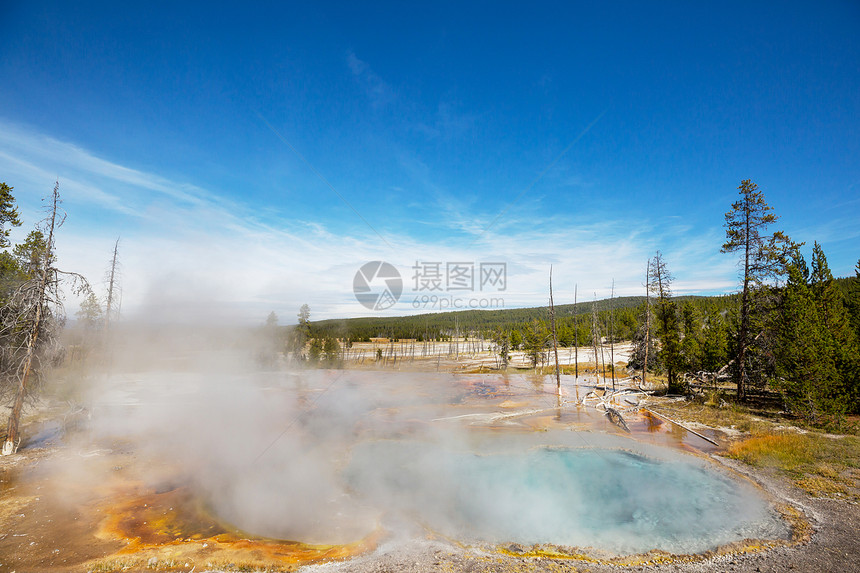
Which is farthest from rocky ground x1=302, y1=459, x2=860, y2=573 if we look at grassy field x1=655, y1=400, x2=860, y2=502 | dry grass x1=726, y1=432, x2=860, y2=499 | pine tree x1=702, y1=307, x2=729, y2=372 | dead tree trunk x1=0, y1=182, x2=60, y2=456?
pine tree x1=702, y1=307, x2=729, y2=372

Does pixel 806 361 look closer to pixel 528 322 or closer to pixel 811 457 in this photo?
pixel 811 457

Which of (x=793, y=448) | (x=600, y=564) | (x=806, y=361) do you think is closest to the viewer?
(x=600, y=564)

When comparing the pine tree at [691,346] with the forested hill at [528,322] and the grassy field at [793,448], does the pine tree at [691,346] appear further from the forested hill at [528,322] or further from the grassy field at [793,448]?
the forested hill at [528,322]

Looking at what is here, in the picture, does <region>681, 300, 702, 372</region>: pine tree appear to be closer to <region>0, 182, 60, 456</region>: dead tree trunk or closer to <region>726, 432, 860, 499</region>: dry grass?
<region>726, 432, 860, 499</region>: dry grass

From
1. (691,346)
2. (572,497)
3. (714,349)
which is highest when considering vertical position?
(691,346)

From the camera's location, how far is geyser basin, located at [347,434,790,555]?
984cm

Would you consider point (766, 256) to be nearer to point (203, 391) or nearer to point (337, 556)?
point (337, 556)

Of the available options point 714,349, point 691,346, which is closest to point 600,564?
point 691,346

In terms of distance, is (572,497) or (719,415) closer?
(572,497)

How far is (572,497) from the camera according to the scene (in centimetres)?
1248

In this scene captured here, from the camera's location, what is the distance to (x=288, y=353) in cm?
5131

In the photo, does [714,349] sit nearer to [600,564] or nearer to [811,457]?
[811,457]

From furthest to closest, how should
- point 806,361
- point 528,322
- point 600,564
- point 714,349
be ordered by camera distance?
point 528,322 < point 714,349 < point 806,361 < point 600,564

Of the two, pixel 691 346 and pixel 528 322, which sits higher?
pixel 528 322
